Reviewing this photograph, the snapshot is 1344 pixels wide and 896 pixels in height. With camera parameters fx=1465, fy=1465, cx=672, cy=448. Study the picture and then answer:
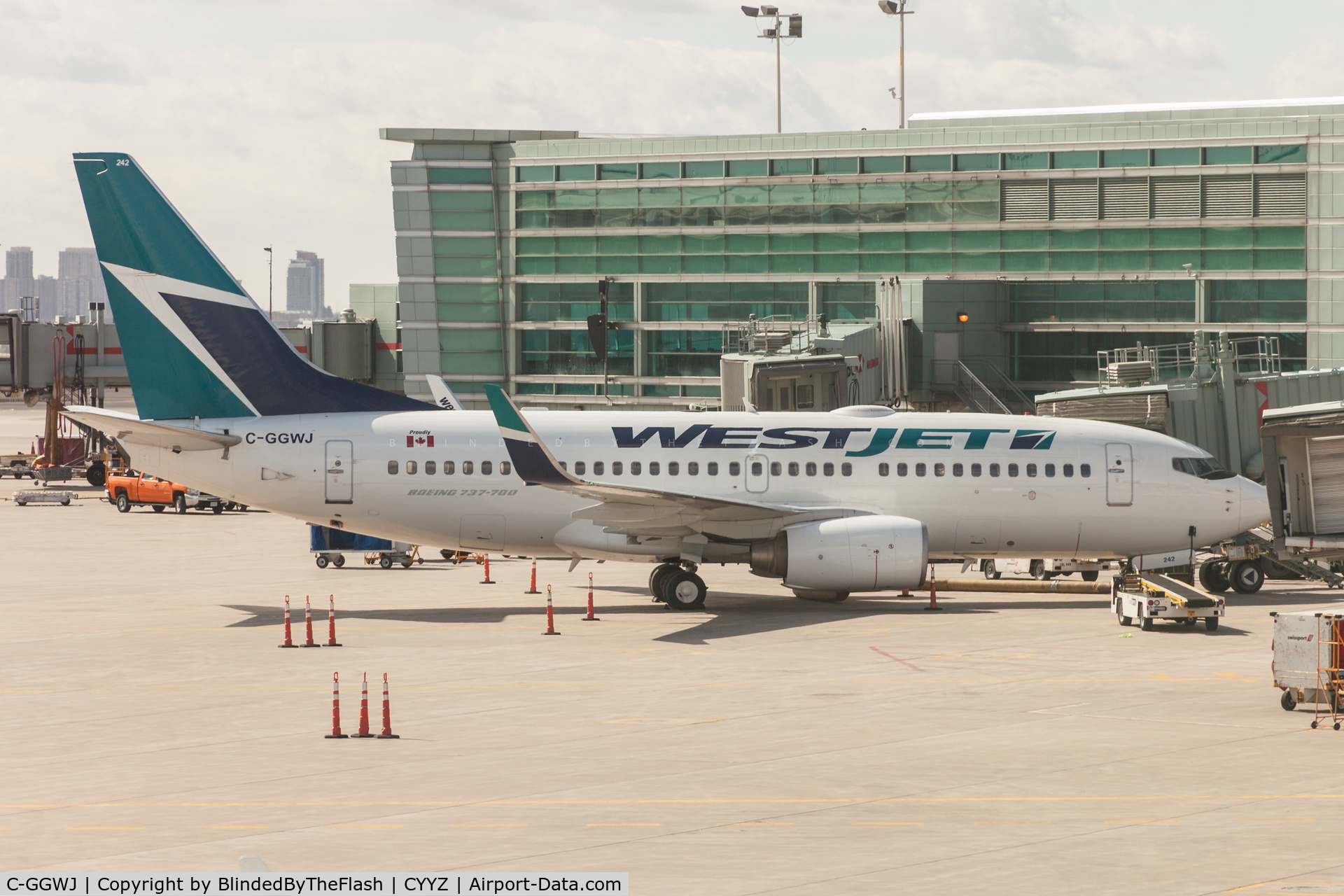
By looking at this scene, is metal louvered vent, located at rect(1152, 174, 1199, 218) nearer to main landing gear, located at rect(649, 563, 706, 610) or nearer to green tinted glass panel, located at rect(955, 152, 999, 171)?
green tinted glass panel, located at rect(955, 152, 999, 171)

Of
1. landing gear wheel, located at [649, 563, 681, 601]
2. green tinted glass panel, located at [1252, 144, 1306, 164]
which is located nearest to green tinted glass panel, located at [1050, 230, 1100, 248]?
green tinted glass panel, located at [1252, 144, 1306, 164]

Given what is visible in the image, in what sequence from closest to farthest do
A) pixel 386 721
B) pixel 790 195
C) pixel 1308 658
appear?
pixel 386 721, pixel 1308 658, pixel 790 195

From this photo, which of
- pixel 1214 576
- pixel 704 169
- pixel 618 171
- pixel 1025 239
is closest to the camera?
pixel 1214 576

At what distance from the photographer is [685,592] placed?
34.0 metres

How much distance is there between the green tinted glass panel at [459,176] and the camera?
6631cm

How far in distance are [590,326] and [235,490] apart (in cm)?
3134

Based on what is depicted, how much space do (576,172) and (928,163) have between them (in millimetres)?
15725

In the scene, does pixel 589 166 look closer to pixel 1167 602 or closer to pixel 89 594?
pixel 89 594

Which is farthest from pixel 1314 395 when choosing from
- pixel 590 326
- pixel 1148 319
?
pixel 590 326

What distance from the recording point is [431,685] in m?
24.9

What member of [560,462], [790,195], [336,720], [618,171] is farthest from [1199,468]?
[618,171]

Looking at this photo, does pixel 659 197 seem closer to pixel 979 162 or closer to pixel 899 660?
pixel 979 162

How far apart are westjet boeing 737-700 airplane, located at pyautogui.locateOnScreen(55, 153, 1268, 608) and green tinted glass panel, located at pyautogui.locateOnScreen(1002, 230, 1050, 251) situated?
24933mm

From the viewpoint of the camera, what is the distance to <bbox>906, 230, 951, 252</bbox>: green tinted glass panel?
59.5 m
